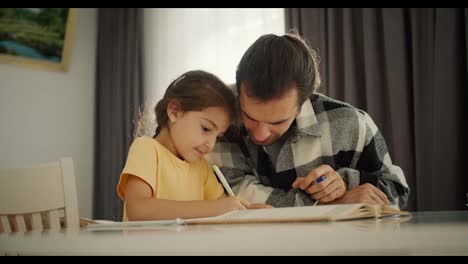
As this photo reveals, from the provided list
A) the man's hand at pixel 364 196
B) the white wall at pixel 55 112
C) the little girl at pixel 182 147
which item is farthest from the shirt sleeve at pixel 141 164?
the white wall at pixel 55 112

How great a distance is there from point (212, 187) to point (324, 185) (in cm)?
35

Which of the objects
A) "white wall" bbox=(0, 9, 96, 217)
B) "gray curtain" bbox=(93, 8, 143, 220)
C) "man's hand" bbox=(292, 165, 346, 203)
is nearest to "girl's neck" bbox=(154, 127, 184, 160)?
"man's hand" bbox=(292, 165, 346, 203)

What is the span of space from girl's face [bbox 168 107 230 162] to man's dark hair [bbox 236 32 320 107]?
4.4 inches

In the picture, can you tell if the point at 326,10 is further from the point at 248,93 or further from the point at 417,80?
the point at 248,93

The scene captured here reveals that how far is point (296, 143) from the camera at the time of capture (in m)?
1.47

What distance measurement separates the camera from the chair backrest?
1106 mm

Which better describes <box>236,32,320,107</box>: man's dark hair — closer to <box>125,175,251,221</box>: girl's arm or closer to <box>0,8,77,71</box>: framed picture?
<box>125,175,251,221</box>: girl's arm

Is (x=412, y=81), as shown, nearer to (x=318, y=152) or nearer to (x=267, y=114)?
(x=318, y=152)

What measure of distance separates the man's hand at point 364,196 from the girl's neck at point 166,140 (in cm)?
45

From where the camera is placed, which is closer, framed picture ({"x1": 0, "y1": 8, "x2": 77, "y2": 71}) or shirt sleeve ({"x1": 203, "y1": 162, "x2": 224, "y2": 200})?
shirt sleeve ({"x1": 203, "y1": 162, "x2": 224, "y2": 200})

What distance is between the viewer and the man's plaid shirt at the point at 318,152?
4.76ft

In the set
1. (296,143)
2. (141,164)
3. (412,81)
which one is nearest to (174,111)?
(141,164)

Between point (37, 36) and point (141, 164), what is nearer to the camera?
point (141, 164)

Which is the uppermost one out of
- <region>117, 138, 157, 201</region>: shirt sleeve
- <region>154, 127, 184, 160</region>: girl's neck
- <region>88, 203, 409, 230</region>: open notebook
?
<region>154, 127, 184, 160</region>: girl's neck
